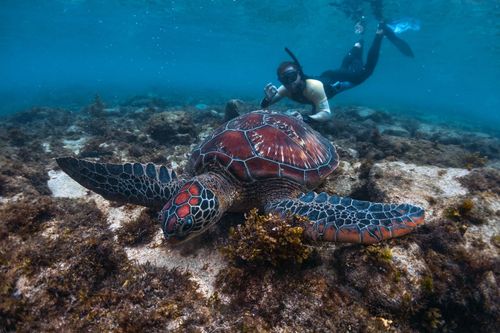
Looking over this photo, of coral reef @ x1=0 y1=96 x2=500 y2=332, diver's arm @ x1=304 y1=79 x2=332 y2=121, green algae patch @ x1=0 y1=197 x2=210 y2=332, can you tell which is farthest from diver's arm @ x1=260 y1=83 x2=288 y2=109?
green algae patch @ x1=0 y1=197 x2=210 y2=332

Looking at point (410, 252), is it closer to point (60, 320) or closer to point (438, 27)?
point (60, 320)

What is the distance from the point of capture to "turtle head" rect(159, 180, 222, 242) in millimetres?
3002

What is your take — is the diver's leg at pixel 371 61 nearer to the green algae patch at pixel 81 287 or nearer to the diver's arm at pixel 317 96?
the diver's arm at pixel 317 96

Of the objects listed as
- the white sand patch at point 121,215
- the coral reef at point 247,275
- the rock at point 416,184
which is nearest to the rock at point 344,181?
the rock at point 416,184

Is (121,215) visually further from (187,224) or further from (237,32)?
(237,32)

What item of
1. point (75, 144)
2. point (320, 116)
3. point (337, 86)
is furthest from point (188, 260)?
point (337, 86)

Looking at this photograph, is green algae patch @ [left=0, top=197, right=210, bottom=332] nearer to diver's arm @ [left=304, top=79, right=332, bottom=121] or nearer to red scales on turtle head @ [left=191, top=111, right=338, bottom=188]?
red scales on turtle head @ [left=191, top=111, right=338, bottom=188]

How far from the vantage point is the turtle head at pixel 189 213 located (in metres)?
3.00

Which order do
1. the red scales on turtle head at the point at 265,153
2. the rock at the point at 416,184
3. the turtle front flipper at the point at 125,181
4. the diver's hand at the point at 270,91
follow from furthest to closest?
the diver's hand at the point at 270,91
the rock at the point at 416,184
the red scales on turtle head at the point at 265,153
the turtle front flipper at the point at 125,181

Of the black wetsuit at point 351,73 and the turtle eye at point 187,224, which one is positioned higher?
the turtle eye at point 187,224

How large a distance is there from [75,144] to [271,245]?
8.46m

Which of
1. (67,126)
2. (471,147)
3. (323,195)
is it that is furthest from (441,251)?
(67,126)

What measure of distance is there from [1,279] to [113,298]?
1.18 metres

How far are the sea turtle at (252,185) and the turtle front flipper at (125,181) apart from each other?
13mm
